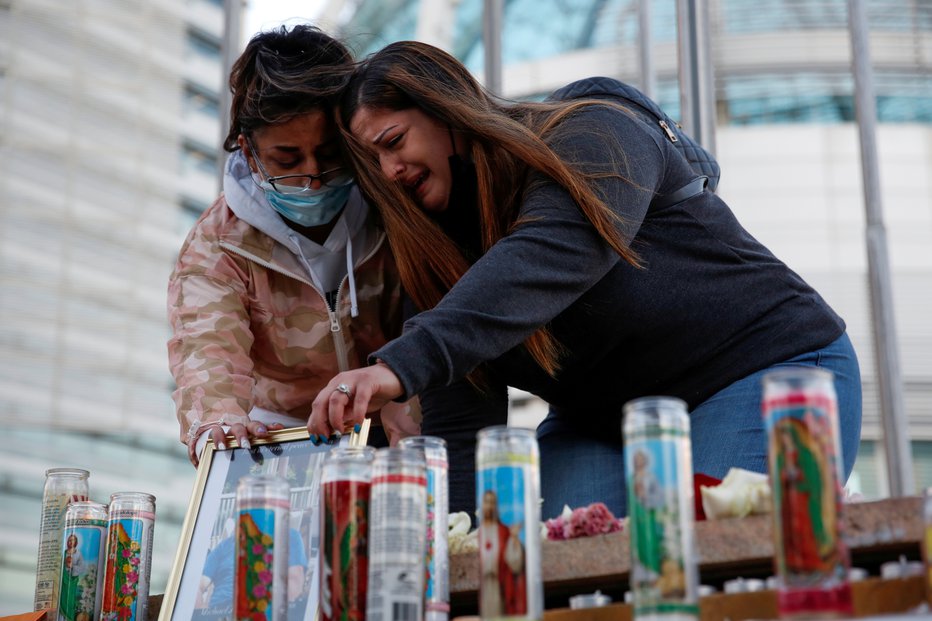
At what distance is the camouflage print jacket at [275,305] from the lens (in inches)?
91.4

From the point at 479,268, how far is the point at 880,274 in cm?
229

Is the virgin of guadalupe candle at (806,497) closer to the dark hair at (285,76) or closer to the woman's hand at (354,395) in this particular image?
the woman's hand at (354,395)

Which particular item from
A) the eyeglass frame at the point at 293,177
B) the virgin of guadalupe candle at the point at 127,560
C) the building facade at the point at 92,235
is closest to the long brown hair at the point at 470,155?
the eyeglass frame at the point at 293,177

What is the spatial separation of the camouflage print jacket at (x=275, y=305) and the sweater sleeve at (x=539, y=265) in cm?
56

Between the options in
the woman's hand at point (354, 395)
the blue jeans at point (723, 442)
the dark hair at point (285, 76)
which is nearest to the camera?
the woman's hand at point (354, 395)

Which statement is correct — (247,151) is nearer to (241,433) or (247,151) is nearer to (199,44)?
(241,433)

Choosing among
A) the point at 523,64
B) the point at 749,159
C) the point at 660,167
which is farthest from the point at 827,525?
the point at 749,159

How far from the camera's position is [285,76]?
230 cm

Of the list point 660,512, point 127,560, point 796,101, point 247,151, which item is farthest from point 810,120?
point 660,512

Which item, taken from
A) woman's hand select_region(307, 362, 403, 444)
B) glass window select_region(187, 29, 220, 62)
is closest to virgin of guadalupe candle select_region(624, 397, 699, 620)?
woman's hand select_region(307, 362, 403, 444)

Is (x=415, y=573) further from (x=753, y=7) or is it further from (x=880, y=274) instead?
(x=753, y=7)

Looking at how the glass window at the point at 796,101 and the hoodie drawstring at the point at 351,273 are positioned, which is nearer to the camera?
the hoodie drawstring at the point at 351,273

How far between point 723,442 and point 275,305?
866 mm

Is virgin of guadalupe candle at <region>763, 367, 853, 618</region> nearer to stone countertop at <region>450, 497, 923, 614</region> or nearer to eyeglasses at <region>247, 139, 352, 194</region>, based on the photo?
stone countertop at <region>450, 497, 923, 614</region>
